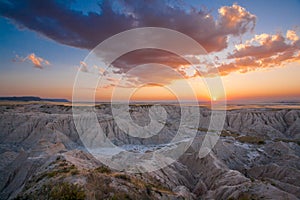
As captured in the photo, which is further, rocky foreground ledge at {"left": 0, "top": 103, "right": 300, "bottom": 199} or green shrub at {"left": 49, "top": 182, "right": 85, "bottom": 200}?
rocky foreground ledge at {"left": 0, "top": 103, "right": 300, "bottom": 199}

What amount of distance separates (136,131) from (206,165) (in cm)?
2789

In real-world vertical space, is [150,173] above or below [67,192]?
below

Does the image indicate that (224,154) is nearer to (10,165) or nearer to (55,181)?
(55,181)

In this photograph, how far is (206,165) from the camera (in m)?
20.8

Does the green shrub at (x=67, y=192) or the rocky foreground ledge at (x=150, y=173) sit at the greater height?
the green shrub at (x=67, y=192)

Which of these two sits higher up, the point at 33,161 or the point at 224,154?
the point at 33,161

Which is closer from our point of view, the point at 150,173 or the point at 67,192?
the point at 67,192

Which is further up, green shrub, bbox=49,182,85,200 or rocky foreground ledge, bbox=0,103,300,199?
green shrub, bbox=49,182,85,200

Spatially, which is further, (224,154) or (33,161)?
(224,154)

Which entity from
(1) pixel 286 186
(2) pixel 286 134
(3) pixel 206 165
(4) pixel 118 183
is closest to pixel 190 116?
(2) pixel 286 134

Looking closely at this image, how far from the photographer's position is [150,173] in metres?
16.2

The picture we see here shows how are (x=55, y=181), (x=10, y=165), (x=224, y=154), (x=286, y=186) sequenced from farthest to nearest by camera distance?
Result: (x=224, y=154) < (x=10, y=165) < (x=286, y=186) < (x=55, y=181)

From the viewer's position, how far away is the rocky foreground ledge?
930 centimetres

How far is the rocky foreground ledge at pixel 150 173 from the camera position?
9.30 meters
